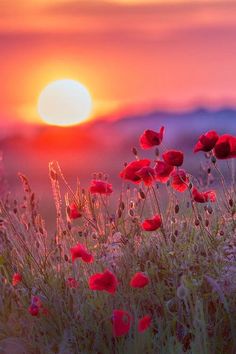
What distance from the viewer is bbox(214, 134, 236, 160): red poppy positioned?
5.34 meters

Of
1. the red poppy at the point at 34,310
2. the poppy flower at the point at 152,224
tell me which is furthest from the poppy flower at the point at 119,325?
the poppy flower at the point at 152,224

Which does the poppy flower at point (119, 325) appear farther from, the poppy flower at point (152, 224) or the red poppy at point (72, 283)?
the poppy flower at point (152, 224)

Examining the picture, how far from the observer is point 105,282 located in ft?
15.6

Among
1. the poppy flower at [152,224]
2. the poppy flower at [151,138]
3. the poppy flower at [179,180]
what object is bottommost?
the poppy flower at [152,224]

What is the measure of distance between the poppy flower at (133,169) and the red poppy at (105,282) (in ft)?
2.99

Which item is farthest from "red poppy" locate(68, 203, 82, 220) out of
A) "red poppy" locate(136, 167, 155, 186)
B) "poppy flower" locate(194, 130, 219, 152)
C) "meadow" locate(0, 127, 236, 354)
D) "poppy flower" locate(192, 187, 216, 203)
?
"poppy flower" locate(194, 130, 219, 152)

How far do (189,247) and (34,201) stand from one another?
1.03 m

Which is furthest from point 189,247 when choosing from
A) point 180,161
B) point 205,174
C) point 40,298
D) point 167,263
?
point 205,174

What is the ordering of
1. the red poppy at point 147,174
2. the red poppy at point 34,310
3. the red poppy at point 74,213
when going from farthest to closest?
1. the red poppy at point 74,213
2. the red poppy at point 147,174
3. the red poppy at point 34,310

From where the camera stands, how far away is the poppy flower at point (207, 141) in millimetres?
5301

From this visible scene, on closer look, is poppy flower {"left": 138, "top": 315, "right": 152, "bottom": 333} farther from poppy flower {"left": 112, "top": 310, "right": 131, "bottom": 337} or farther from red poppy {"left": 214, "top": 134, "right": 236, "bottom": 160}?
red poppy {"left": 214, "top": 134, "right": 236, "bottom": 160}

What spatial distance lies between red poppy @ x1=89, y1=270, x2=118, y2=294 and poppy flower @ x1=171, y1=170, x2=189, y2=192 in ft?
3.10

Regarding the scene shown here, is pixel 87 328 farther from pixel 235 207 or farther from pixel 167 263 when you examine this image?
→ pixel 235 207

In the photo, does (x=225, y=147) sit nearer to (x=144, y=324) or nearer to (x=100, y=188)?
(x=100, y=188)
